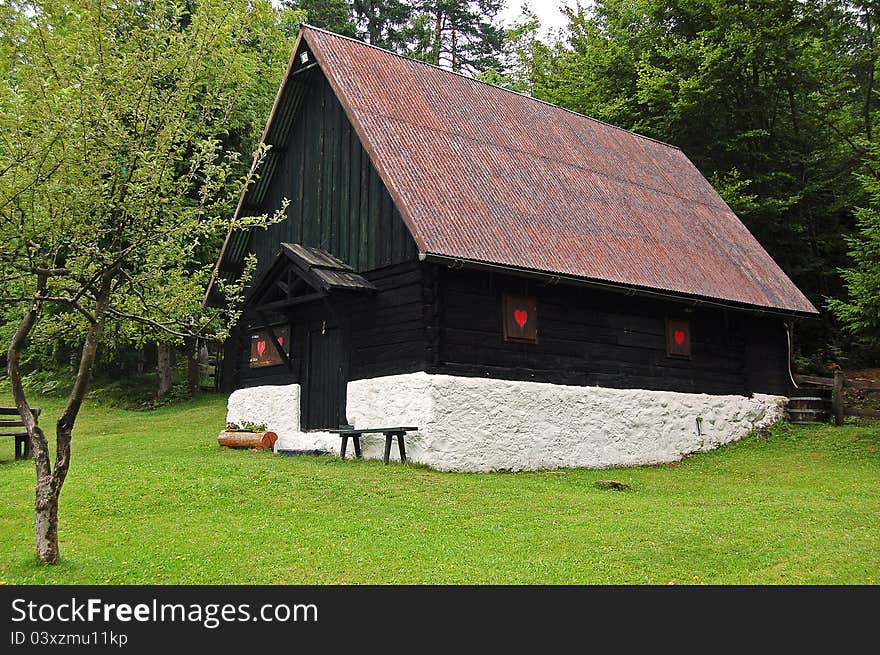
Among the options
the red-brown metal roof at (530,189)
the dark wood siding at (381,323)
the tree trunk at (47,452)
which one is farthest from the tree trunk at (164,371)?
Answer: the tree trunk at (47,452)

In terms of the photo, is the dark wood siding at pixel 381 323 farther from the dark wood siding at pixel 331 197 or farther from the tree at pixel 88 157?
the tree at pixel 88 157

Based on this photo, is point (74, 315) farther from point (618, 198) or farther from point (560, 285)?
point (618, 198)

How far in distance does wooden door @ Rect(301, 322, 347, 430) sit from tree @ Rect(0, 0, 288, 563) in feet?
22.8

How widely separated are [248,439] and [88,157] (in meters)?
9.88

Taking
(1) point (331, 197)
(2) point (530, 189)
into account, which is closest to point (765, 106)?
(2) point (530, 189)

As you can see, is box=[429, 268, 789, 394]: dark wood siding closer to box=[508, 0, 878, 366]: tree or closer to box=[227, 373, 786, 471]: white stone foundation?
box=[227, 373, 786, 471]: white stone foundation

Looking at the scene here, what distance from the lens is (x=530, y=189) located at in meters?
17.7

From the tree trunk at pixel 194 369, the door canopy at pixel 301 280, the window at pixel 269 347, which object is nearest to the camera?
the door canopy at pixel 301 280

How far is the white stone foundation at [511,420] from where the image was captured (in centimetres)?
1427

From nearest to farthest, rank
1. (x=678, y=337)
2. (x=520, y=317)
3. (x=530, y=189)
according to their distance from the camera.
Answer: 1. (x=520, y=317)
2. (x=530, y=189)
3. (x=678, y=337)

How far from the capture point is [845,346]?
89.5 feet

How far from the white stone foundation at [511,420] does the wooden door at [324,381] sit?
1.39 ft

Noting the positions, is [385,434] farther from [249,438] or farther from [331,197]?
[331,197]
